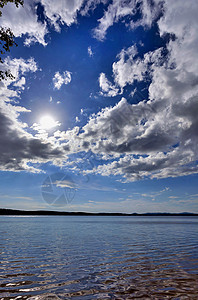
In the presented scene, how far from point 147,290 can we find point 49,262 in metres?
10.8

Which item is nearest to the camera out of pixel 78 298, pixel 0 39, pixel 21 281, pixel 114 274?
pixel 78 298

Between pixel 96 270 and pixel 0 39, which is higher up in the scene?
pixel 0 39

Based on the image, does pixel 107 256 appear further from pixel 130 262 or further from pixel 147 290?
pixel 147 290

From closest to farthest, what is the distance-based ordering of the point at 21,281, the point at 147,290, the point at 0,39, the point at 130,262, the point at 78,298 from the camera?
the point at 78,298 → the point at 147,290 → the point at 21,281 → the point at 0,39 → the point at 130,262

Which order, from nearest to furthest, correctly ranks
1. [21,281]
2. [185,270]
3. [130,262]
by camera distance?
[21,281]
[185,270]
[130,262]

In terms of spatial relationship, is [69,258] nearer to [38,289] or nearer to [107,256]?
[107,256]

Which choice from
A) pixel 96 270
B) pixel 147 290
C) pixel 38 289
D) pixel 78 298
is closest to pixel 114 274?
pixel 96 270

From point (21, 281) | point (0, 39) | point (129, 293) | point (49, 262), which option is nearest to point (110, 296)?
point (129, 293)

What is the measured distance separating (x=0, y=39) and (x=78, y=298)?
20.1m

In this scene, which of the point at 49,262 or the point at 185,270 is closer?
the point at 185,270

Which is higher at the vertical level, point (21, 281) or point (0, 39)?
point (0, 39)

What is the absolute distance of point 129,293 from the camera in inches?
401

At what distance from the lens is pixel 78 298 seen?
9.75 m

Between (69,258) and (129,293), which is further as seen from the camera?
(69,258)
